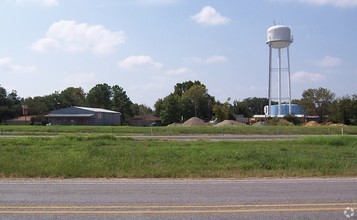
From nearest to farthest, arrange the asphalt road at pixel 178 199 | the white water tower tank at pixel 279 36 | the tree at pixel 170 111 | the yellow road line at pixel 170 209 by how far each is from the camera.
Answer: the asphalt road at pixel 178 199
the yellow road line at pixel 170 209
the white water tower tank at pixel 279 36
the tree at pixel 170 111

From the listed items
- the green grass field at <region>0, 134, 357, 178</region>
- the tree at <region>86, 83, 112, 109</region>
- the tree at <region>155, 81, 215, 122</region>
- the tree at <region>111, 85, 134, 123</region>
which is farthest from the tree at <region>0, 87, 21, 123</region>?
the green grass field at <region>0, 134, 357, 178</region>

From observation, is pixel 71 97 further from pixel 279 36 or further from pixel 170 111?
pixel 279 36

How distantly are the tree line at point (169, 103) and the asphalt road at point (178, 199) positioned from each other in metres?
92.8

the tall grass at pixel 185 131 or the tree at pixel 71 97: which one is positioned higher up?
the tree at pixel 71 97

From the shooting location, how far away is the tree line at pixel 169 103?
114 meters

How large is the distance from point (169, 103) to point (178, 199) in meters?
111

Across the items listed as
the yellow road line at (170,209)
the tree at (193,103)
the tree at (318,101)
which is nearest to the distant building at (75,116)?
the tree at (193,103)

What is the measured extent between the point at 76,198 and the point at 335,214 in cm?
555

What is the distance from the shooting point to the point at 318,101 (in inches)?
4513

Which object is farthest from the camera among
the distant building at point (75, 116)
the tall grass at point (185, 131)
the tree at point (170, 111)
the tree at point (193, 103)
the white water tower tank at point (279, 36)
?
the tree at point (193, 103)

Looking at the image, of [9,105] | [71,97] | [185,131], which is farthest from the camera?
[71,97]

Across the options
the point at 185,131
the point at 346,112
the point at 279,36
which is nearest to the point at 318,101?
the point at 346,112

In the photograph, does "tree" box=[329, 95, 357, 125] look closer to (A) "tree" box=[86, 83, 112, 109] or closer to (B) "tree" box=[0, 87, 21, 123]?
(A) "tree" box=[86, 83, 112, 109]

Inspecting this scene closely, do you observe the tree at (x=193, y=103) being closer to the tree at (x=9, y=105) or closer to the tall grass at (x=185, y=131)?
the tree at (x=9, y=105)
